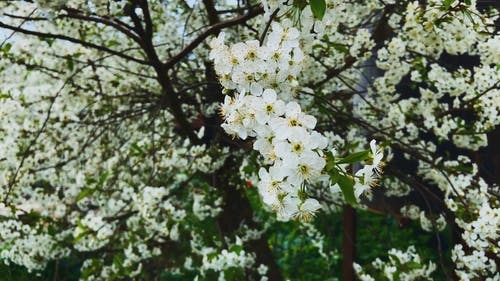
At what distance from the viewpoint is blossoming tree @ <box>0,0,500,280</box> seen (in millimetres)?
1741

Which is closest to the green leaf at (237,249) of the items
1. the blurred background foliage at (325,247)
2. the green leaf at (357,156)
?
the green leaf at (357,156)

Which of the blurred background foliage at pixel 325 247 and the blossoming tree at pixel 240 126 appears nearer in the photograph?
the blossoming tree at pixel 240 126

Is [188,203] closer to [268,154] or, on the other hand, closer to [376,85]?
[376,85]

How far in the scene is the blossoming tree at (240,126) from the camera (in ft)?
5.71

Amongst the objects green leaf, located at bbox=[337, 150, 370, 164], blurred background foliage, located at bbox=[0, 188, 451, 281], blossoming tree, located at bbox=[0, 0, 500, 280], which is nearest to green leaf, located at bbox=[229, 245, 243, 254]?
blossoming tree, located at bbox=[0, 0, 500, 280]

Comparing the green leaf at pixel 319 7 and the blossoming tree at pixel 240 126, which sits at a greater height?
the blossoming tree at pixel 240 126

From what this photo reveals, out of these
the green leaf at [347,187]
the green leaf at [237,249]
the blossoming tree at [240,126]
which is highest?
the blossoming tree at [240,126]

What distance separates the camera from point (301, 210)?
1.56 metres

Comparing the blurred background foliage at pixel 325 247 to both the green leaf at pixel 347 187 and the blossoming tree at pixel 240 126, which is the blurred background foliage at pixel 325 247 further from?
the green leaf at pixel 347 187

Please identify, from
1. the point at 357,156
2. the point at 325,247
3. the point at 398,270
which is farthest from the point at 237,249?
the point at 325,247

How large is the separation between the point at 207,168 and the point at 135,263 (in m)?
1.01

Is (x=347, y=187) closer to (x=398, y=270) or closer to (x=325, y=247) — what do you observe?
(x=398, y=270)

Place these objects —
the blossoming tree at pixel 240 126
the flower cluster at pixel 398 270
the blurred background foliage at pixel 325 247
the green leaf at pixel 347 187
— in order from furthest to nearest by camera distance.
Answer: the blurred background foliage at pixel 325 247, the flower cluster at pixel 398 270, the blossoming tree at pixel 240 126, the green leaf at pixel 347 187

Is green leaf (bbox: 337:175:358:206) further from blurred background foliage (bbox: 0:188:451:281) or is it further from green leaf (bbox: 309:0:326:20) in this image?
blurred background foliage (bbox: 0:188:451:281)
